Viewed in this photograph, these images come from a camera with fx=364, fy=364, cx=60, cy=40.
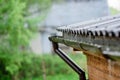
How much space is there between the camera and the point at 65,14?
74.9ft

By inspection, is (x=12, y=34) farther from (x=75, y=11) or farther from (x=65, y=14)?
(x=75, y=11)

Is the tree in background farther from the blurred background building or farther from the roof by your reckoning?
the roof

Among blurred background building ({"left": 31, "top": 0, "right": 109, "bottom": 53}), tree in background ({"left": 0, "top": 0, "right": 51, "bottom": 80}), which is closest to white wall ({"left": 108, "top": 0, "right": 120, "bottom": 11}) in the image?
blurred background building ({"left": 31, "top": 0, "right": 109, "bottom": 53})

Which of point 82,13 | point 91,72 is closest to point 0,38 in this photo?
point 82,13

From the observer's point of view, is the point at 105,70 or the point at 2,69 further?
the point at 2,69

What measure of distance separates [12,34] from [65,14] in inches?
325

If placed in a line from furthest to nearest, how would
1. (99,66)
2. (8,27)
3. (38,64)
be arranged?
(38,64) → (8,27) → (99,66)

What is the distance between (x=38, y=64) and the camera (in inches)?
687

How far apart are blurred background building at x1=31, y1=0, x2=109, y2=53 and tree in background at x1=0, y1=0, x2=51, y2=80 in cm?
552

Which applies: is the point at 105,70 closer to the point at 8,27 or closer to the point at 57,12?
the point at 8,27

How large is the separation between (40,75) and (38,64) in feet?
1.78

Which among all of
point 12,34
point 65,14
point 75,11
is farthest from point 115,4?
point 12,34

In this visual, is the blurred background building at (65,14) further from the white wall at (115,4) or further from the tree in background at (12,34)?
the tree in background at (12,34)

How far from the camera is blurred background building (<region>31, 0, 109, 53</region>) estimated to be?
72.7 feet
